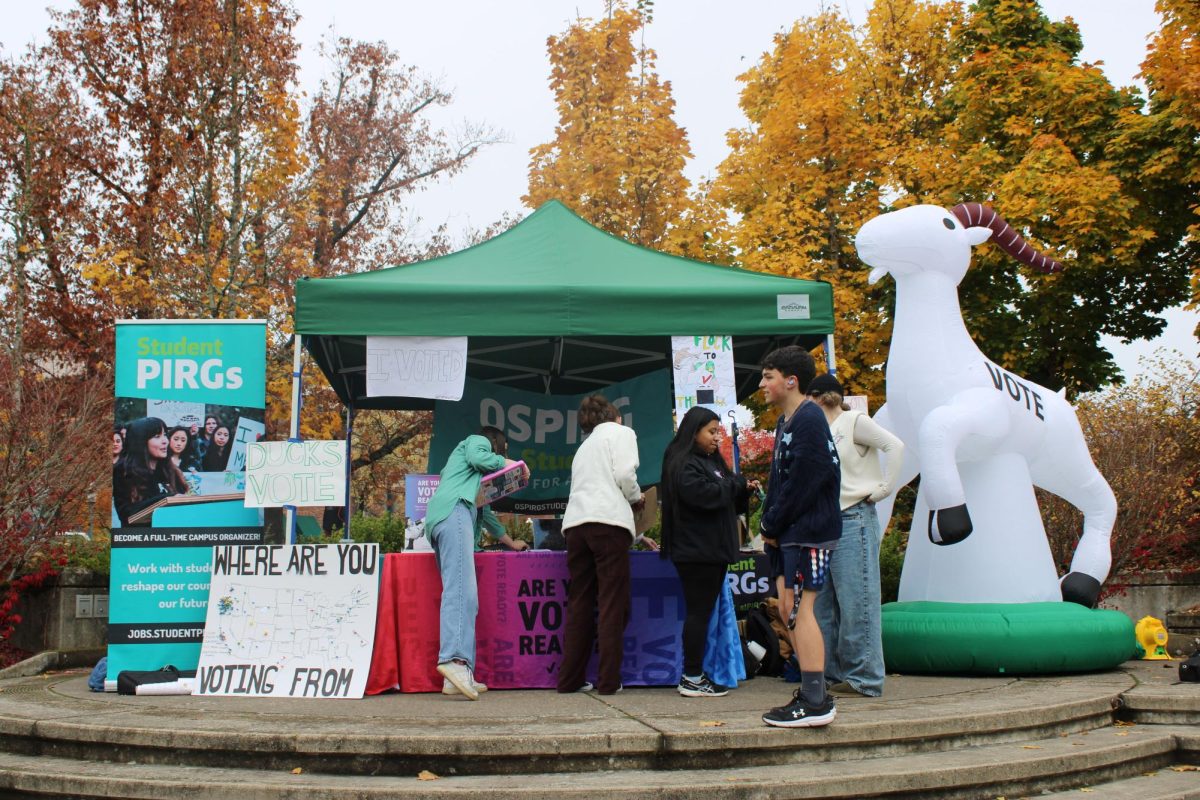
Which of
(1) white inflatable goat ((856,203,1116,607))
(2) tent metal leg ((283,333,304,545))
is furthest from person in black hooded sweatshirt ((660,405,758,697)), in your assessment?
(2) tent metal leg ((283,333,304,545))

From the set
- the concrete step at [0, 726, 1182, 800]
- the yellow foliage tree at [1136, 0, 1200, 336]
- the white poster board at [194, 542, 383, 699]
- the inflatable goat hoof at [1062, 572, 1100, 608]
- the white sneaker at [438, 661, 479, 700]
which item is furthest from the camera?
the yellow foliage tree at [1136, 0, 1200, 336]

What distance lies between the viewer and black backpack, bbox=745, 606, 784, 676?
287 inches

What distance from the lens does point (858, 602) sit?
6.26m

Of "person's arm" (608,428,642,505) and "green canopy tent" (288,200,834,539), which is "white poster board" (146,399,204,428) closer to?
"green canopy tent" (288,200,834,539)

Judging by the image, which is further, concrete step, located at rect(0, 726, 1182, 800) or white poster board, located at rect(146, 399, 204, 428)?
white poster board, located at rect(146, 399, 204, 428)

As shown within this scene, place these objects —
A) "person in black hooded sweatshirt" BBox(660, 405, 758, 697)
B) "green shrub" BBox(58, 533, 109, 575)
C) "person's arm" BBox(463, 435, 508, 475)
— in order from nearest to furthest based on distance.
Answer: "person in black hooded sweatshirt" BBox(660, 405, 758, 697)
"person's arm" BBox(463, 435, 508, 475)
"green shrub" BBox(58, 533, 109, 575)

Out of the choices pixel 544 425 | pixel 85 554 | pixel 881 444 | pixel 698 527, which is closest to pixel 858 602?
pixel 881 444

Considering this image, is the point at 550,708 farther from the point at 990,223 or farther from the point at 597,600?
the point at 990,223

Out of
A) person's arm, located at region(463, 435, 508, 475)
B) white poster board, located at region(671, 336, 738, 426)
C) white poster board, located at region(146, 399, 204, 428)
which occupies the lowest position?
person's arm, located at region(463, 435, 508, 475)

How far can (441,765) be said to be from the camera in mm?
4801

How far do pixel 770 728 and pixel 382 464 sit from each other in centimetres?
2089

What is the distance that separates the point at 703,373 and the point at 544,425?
146 inches

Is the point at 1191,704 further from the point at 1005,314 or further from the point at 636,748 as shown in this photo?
the point at 1005,314

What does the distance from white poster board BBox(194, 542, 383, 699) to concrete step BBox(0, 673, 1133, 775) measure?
0.80 feet
